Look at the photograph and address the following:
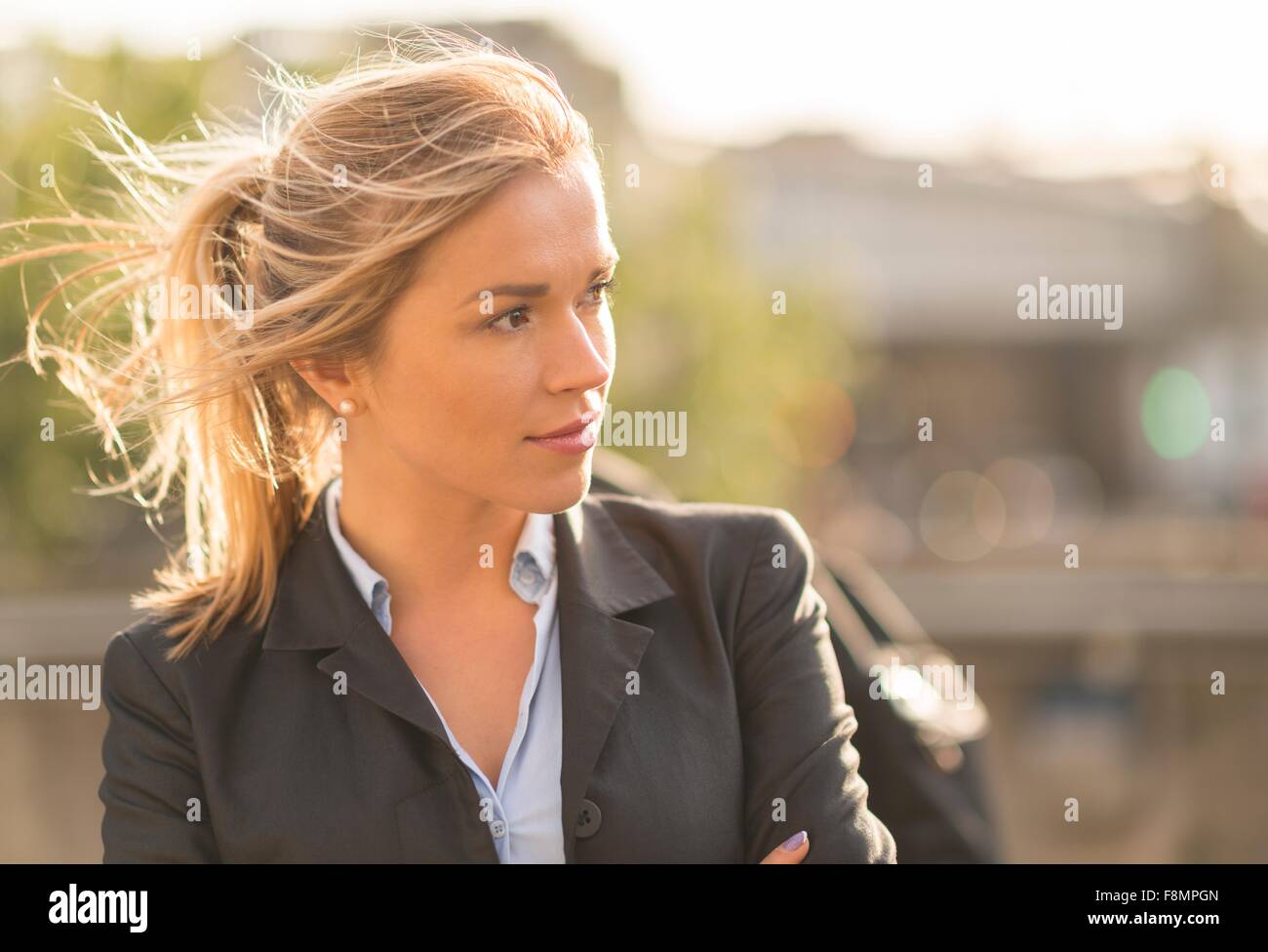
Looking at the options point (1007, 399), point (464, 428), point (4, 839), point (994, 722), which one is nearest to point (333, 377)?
point (464, 428)

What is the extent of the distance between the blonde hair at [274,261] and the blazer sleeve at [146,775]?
0.29ft

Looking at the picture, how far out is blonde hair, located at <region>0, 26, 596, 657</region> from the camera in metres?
2.05

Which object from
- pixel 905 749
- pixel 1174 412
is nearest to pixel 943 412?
pixel 1174 412

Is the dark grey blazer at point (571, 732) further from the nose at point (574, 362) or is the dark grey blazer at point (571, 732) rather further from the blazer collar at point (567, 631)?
the nose at point (574, 362)

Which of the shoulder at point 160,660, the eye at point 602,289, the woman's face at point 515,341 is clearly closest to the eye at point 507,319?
the woman's face at point 515,341

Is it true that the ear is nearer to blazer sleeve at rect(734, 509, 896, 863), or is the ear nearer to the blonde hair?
the blonde hair

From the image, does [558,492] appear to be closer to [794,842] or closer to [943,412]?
[794,842]

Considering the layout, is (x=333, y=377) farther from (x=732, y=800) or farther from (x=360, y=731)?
(x=732, y=800)

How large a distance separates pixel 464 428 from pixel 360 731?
51 centimetres

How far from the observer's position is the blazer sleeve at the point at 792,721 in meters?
2.10

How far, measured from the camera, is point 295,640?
223 cm

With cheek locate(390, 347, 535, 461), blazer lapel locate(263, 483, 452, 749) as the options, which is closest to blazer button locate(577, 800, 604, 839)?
blazer lapel locate(263, 483, 452, 749)

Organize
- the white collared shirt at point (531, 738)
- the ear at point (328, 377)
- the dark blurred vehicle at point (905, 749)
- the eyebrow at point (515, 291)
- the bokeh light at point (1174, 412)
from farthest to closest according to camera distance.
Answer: the bokeh light at point (1174, 412)
the dark blurred vehicle at point (905, 749)
the ear at point (328, 377)
the white collared shirt at point (531, 738)
the eyebrow at point (515, 291)

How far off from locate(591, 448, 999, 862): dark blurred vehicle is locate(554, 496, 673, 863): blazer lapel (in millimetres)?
687
